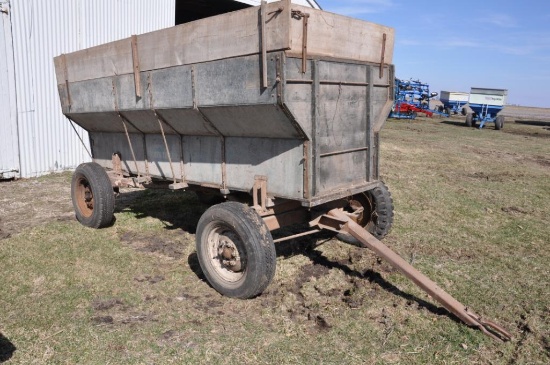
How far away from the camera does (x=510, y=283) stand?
4.60 m

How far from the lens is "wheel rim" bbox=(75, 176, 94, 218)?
252 inches

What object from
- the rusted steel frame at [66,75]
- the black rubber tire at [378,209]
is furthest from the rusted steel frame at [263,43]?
the rusted steel frame at [66,75]

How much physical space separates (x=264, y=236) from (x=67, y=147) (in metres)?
8.57

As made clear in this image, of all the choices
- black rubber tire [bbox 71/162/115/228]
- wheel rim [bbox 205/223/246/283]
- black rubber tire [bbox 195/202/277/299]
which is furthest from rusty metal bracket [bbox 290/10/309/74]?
black rubber tire [bbox 71/162/115/228]

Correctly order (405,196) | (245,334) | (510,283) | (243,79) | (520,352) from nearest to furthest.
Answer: (520,352), (245,334), (243,79), (510,283), (405,196)

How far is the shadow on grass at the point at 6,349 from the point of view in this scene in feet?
10.8

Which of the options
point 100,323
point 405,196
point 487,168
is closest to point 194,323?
point 100,323

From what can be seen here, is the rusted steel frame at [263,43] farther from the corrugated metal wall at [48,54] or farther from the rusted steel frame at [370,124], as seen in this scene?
the corrugated metal wall at [48,54]

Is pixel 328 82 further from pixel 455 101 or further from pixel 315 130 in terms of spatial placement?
pixel 455 101

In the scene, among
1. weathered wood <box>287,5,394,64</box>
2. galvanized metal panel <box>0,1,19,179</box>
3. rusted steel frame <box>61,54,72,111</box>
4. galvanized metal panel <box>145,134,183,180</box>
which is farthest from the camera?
galvanized metal panel <box>0,1,19,179</box>

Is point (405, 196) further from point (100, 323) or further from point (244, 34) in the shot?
point (100, 323)

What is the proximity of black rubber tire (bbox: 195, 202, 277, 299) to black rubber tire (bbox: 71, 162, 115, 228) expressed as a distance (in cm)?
222

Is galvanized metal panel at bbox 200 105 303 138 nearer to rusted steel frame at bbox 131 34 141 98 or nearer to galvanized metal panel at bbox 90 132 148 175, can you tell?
rusted steel frame at bbox 131 34 141 98

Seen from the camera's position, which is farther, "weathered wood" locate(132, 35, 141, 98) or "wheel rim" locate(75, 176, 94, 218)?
"wheel rim" locate(75, 176, 94, 218)
